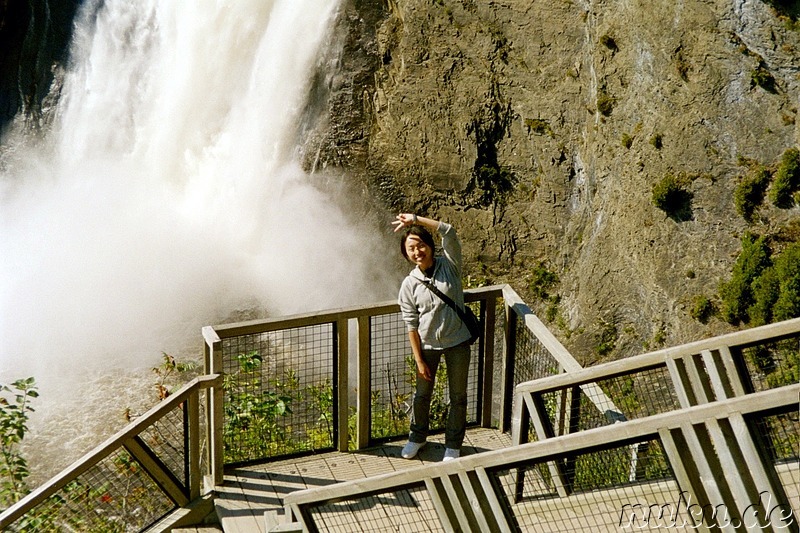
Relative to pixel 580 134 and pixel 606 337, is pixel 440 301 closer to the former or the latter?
pixel 606 337

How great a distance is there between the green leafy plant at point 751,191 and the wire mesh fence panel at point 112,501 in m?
9.58

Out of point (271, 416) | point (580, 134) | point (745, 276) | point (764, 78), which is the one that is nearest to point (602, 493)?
point (271, 416)

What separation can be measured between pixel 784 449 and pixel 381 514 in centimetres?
290

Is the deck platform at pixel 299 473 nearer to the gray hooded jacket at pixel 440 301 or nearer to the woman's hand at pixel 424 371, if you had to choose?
the woman's hand at pixel 424 371

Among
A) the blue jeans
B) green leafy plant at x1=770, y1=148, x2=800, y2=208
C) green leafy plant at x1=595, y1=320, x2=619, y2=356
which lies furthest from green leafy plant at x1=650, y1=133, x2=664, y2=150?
the blue jeans

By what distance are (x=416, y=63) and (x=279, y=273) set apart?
4.63 metres

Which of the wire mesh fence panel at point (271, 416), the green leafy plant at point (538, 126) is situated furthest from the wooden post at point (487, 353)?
the green leafy plant at point (538, 126)

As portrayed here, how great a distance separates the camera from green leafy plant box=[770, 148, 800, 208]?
12.7 metres

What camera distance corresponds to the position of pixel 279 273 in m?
17.4

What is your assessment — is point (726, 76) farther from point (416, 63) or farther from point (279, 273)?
point (279, 273)

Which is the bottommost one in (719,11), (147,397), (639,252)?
(147,397)

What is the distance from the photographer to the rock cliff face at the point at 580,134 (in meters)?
13.3

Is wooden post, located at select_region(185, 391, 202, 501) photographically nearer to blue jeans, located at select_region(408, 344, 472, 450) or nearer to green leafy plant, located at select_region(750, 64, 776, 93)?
blue jeans, located at select_region(408, 344, 472, 450)

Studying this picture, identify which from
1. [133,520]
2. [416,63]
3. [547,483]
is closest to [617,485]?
[547,483]
